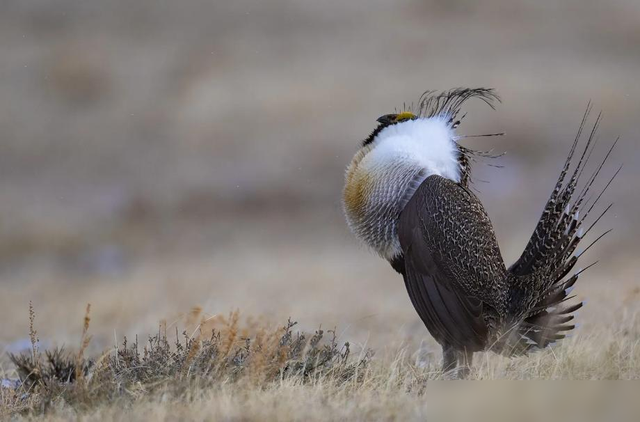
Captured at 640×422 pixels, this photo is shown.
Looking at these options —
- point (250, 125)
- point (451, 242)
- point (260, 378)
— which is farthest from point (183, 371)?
point (250, 125)

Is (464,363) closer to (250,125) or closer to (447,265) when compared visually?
(447,265)

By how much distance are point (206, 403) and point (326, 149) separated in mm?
16582

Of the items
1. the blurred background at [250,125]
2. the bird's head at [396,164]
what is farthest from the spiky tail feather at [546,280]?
the blurred background at [250,125]

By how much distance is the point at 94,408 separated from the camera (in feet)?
17.2

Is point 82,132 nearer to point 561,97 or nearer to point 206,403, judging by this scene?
point 561,97

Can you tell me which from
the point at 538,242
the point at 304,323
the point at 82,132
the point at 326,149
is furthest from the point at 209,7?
the point at 538,242

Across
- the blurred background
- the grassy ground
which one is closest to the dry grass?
the grassy ground

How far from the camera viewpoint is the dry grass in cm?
490

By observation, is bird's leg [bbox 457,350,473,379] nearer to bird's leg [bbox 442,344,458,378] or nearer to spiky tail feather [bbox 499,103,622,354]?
bird's leg [bbox 442,344,458,378]

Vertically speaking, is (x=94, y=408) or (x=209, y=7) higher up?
(x=209, y=7)

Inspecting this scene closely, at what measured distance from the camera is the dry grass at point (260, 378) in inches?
193

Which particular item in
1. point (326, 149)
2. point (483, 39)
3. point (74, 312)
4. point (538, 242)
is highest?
point (483, 39)

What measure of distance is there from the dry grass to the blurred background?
7013 mm

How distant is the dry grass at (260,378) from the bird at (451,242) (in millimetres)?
211
